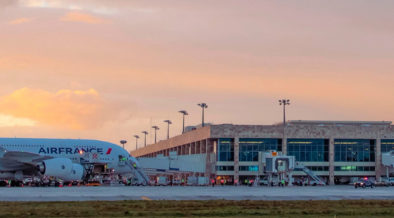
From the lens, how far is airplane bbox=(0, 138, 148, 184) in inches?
3403

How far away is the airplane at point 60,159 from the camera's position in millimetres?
86438

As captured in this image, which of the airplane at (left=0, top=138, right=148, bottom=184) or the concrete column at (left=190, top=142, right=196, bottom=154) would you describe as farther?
the concrete column at (left=190, top=142, right=196, bottom=154)

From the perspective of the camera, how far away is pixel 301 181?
115625 millimetres

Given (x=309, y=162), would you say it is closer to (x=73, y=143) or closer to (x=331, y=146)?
(x=331, y=146)

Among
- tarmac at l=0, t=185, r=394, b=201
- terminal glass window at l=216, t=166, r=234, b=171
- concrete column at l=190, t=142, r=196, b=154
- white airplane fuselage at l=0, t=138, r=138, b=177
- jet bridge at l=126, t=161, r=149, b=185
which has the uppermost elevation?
concrete column at l=190, t=142, r=196, b=154

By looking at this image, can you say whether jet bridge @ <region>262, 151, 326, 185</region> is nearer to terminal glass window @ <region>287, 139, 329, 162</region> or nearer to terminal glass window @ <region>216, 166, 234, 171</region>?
terminal glass window @ <region>216, 166, 234, 171</region>

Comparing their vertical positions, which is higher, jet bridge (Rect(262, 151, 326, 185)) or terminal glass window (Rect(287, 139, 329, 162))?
terminal glass window (Rect(287, 139, 329, 162))

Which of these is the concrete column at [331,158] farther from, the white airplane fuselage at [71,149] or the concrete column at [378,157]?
the white airplane fuselage at [71,149]

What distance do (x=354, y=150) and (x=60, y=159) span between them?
200 feet

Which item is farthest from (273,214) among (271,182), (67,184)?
(271,182)

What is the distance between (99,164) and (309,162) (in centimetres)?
4421

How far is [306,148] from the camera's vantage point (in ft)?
419

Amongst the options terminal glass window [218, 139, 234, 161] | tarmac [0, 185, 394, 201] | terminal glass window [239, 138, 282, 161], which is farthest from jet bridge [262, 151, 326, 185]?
tarmac [0, 185, 394, 201]

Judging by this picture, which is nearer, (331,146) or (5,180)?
(5,180)
